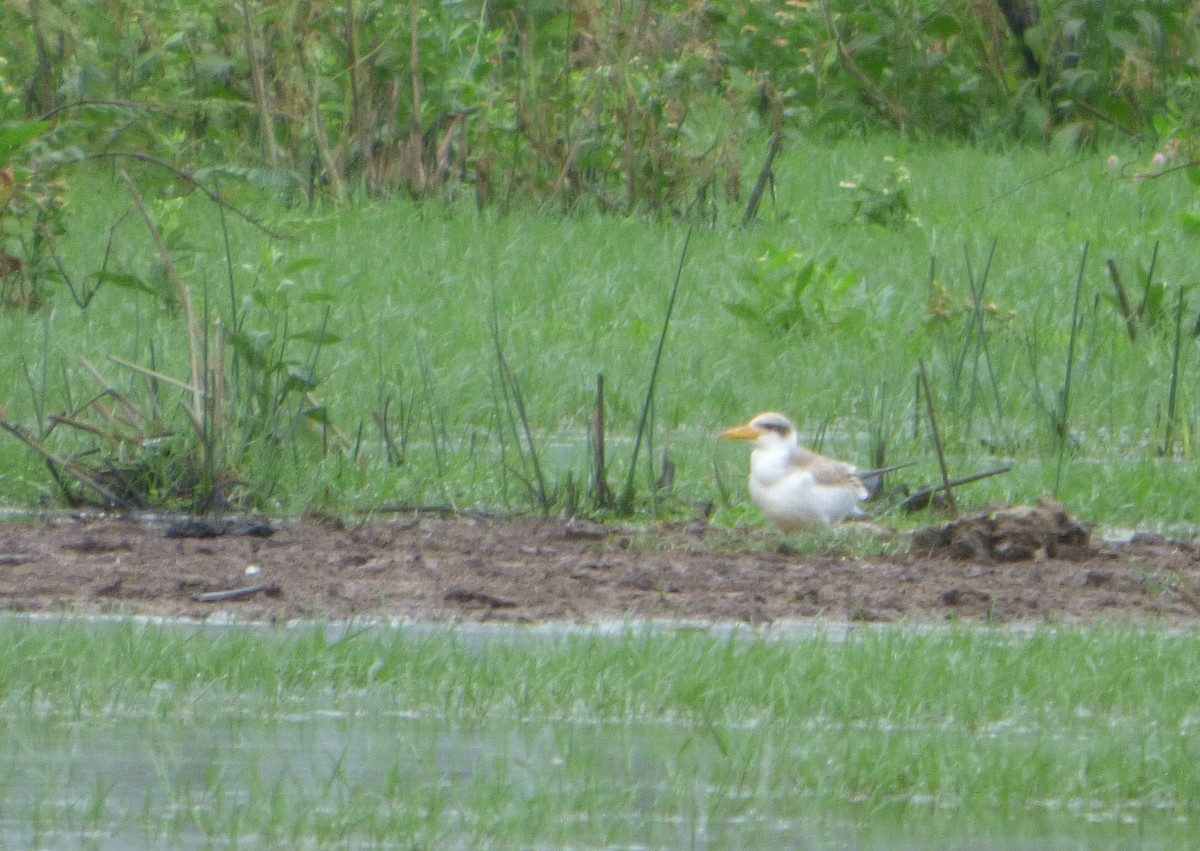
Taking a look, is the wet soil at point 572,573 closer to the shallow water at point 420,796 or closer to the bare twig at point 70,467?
the bare twig at point 70,467

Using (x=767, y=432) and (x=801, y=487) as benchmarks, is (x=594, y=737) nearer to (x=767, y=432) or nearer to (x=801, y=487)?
(x=801, y=487)

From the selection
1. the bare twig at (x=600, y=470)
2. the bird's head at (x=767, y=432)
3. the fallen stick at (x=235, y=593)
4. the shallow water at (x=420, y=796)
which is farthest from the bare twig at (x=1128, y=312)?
the shallow water at (x=420, y=796)

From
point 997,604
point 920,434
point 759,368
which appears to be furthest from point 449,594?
point 759,368

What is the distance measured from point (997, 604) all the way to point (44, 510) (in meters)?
3.14

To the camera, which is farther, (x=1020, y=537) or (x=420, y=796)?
(x=1020, y=537)

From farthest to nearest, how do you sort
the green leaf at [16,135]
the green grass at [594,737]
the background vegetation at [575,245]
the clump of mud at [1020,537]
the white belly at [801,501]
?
the green leaf at [16,135] → the background vegetation at [575,245] → the white belly at [801,501] → the clump of mud at [1020,537] → the green grass at [594,737]

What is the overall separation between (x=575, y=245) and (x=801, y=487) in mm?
5496

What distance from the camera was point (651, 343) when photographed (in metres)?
9.73

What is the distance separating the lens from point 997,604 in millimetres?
5746

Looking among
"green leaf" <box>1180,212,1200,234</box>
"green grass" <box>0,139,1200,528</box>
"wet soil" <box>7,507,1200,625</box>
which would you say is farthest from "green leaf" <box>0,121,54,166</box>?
"green leaf" <box>1180,212,1200,234</box>

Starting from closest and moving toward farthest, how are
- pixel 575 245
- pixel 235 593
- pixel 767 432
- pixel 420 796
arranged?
pixel 420 796 → pixel 235 593 → pixel 767 432 → pixel 575 245

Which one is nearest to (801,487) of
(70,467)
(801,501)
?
(801,501)

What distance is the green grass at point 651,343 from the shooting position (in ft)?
24.6

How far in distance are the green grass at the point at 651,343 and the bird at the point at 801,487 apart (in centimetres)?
33
